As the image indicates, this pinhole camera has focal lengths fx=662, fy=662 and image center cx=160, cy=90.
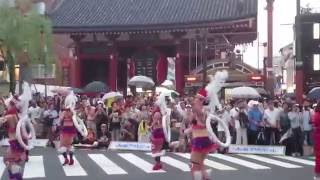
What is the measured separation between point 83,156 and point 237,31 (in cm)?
1884

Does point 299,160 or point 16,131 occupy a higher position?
point 16,131


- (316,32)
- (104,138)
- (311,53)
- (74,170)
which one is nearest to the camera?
(74,170)

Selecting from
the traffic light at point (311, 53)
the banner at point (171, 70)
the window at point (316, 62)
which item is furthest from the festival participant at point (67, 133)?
the window at point (316, 62)

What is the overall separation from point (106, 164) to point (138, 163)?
2.90 ft

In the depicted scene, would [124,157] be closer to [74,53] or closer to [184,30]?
[184,30]

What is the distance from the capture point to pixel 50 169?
1630 centimetres

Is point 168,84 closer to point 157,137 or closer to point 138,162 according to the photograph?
point 138,162

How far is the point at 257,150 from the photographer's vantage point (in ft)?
68.5

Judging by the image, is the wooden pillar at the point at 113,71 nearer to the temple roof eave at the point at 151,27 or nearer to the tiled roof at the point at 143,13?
the temple roof eave at the point at 151,27

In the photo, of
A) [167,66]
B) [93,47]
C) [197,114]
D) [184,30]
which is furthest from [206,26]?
[197,114]

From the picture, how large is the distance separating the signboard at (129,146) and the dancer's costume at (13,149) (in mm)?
9274

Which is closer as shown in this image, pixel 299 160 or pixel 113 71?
pixel 299 160

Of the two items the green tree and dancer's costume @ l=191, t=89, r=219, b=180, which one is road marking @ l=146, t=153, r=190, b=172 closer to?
dancer's costume @ l=191, t=89, r=219, b=180

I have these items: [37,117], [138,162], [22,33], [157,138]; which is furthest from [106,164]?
[22,33]
